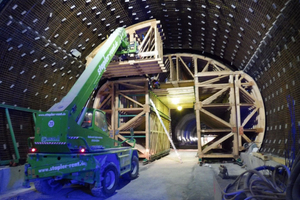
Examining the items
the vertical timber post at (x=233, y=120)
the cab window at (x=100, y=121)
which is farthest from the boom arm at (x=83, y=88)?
the vertical timber post at (x=233, y=120)

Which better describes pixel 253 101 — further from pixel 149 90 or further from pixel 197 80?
pixel 149 90

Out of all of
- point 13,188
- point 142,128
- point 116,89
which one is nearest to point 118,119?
point 116,89

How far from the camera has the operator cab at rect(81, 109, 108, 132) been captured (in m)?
6.62

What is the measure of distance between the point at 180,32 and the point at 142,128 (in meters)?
7.04

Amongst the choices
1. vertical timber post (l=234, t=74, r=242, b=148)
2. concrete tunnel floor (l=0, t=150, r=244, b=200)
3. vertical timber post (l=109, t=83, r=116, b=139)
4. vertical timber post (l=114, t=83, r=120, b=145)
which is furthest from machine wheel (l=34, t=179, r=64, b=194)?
vertical timber post (l=234, t=74, r=242, b=148)

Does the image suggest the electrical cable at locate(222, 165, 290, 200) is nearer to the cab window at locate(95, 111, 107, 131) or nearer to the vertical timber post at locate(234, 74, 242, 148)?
the cab window at locate(95, 111, 107, 131)

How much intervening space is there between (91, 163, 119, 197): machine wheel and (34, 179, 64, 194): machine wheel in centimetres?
137

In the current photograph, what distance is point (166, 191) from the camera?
21.8 feet

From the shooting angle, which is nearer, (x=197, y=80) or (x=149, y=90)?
(x=197, y=80)

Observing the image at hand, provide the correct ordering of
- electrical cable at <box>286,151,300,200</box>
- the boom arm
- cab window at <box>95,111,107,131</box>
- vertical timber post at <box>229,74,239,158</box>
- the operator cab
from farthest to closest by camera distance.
Result: vertical timber post at <box>229,74,239,158</box> → cab window at <box>95,111,107,131</box> → the operator cab → the boom arm → electrical cable at <box>286,151,300,200</box>

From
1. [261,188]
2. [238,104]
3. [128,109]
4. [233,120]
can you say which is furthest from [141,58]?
[261,188]

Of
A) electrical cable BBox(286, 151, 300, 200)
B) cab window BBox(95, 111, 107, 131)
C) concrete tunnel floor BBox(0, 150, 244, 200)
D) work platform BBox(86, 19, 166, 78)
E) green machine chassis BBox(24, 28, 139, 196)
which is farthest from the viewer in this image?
work platform BBox(86, 19, 166, 78)

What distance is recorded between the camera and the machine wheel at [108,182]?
19.2ft

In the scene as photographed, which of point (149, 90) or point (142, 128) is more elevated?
point (149, 90)
